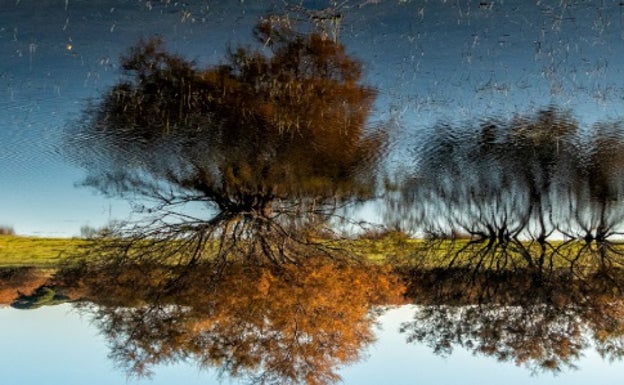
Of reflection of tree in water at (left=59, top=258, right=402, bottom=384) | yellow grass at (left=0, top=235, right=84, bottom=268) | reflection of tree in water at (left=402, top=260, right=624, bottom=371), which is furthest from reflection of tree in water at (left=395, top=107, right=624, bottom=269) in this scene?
yellow grass at (left=0, top=235, right=84, bottom=268)

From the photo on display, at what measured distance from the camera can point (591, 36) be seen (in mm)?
9828

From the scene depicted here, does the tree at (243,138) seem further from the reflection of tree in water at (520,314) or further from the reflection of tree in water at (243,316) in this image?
the reflection of tree in water at (520,314)

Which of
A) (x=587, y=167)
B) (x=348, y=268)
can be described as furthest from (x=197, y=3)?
(x=587, y=167)

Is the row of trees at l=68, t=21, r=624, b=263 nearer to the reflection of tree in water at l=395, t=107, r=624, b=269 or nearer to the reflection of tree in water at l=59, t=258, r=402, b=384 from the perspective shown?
the reflection of tree in water at l=395, t=107, r=624, b=269

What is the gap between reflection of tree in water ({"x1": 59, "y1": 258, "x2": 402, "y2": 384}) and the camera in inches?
360

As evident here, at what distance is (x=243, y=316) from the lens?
963cm

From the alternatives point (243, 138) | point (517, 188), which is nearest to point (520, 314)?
point (517, 188)

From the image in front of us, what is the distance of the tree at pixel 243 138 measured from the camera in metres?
10.1

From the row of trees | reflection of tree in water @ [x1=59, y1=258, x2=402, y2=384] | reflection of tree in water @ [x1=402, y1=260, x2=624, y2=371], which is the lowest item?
reflection of tree in water @ [x1=402, y1=260, x2=624, y2=371]

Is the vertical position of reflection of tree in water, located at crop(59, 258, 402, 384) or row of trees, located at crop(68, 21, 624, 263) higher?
row of trees, located at crop(68, 21, 624, 263)

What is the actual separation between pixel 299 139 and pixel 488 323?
433 cm

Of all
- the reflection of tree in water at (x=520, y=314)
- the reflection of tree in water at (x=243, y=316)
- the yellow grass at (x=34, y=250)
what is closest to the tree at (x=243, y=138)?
the reflection of tree in water at (x=243, y=316)

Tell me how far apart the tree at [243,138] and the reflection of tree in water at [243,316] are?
88 cm

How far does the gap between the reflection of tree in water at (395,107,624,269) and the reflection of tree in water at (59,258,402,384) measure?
8.44ft
